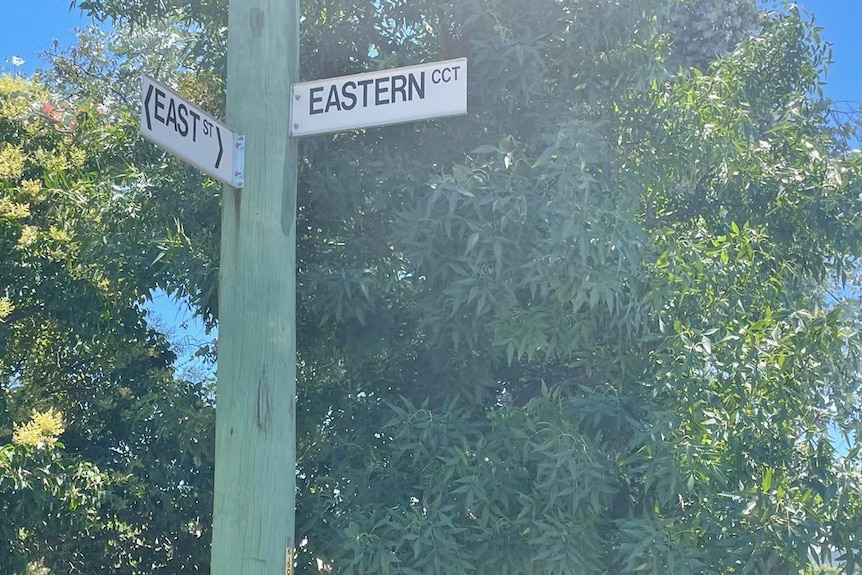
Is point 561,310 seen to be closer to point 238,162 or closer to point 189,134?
point 238,162

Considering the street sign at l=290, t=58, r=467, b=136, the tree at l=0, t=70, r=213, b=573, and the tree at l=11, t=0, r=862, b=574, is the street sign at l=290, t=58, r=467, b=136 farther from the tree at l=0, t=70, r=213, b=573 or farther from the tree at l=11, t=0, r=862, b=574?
the tree at l=0, t=70, r=213, b=573

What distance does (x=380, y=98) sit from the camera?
3.91m

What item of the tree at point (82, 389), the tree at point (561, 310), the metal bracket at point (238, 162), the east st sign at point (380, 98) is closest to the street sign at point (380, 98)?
the east st sign at point (380, 98)

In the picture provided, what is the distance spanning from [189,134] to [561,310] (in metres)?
2.33

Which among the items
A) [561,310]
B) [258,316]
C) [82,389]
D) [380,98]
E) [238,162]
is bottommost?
[258,316]

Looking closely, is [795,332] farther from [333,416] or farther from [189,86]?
[189,86]

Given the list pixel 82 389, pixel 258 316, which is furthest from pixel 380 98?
pixel 82 389

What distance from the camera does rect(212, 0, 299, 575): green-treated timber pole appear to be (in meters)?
3.32

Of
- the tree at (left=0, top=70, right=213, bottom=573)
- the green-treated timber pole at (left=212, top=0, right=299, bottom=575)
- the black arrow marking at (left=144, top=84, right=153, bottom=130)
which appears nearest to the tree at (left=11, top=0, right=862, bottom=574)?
the tree at (left=0, top=70, right=213, bottom=573)

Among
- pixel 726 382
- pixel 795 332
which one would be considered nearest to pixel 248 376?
pixel 726 382

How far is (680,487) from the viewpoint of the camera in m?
4.73

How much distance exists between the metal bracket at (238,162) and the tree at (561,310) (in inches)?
58.9

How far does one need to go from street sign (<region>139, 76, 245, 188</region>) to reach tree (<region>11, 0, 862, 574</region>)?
5.08 feet

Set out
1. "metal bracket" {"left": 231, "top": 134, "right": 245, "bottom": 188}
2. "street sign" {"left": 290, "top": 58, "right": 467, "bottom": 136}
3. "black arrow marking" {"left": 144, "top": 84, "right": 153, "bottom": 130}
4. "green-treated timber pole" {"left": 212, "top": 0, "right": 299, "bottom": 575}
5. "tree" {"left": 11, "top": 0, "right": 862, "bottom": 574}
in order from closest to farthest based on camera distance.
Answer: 1. "green-treated timber pole" {"left": 212, "top": 0, "right": 299, "bottom": 575}
2. "black arrow marking" {"left": 144, "top": 84, "right": 153, "bottom": 130}
3. "metal bracket" {"left": 231, "top": 134, "right": 245, "bottom": 188}
4. "street sign" {"left": 290, "top": 58, "right": 467, "bottom": 136}
5. "tree" {"left": 11, "top": 0, "right": 862, "bottom": 574}
